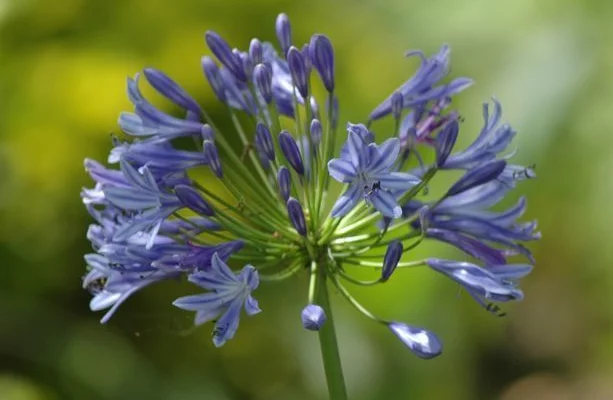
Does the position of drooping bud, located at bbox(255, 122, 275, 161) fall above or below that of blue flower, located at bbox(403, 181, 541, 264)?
above

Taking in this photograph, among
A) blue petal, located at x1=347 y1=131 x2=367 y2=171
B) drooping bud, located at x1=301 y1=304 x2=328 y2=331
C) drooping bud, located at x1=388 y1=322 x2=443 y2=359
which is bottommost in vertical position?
drooping bud, located at x1=388 y1=322 x2=443 y2=359

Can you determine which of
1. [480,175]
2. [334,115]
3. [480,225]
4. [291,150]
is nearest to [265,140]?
[291,150]

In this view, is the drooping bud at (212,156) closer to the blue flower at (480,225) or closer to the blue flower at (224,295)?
the blue flower at (224,295)

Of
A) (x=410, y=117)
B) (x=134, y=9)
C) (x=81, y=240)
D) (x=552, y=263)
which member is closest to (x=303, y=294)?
(x=81, y=240)

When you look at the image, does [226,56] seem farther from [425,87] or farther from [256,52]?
[425,87]

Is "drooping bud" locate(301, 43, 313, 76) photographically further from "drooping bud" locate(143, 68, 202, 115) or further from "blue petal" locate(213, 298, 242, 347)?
"blue petal" locate(213, 298, 242, 347)

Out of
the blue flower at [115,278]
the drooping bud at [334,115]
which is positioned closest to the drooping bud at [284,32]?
the drooping bud at [334,115]

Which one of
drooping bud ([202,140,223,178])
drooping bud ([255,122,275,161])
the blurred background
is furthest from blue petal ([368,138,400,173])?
the blurred background
